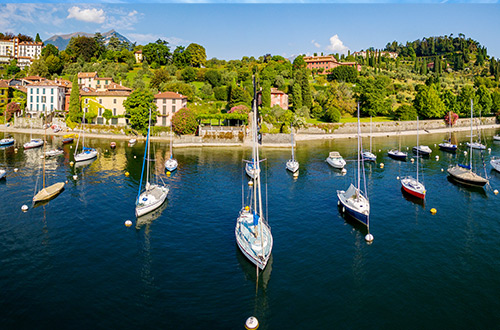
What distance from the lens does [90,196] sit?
4703cm

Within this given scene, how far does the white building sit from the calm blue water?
6301cm

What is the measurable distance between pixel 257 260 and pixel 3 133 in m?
99.0

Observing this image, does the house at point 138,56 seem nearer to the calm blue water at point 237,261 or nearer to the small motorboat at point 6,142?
the small motorboat at point 6,142

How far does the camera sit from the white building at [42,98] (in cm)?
10744

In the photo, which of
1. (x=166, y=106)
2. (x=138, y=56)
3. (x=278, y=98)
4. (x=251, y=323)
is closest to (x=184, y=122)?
(x=166, y=106)

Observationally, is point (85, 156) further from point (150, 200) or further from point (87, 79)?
point (87, 79)

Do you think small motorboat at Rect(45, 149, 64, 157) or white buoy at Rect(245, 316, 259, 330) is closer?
white buoy at Rect(245, 316, 259, 330)

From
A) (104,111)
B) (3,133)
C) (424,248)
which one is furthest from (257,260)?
(3,133)

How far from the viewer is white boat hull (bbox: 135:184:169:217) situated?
131 ft

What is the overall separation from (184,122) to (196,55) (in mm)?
81258

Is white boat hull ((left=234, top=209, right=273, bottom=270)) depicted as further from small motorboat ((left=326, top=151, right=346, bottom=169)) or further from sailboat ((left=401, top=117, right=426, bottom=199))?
small motorboat ((left=326, top=151, right=346, bottom=169))

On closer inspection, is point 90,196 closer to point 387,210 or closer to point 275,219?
point 275,219

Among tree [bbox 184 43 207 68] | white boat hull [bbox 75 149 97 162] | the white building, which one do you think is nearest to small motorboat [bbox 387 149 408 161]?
white boat hull [bbox 75 149 97 162]

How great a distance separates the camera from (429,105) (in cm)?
11794
